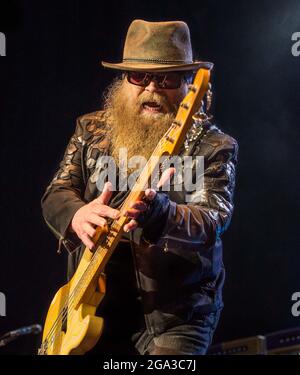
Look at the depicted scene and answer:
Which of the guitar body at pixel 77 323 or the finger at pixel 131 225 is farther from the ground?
the finger at pixel 131 225

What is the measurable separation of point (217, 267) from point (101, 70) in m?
1.79

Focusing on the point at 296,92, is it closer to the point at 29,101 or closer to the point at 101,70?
the point at 101,70

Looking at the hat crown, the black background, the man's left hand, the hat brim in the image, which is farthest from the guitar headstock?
the black background

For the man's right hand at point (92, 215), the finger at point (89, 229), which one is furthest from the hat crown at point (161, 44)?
the finger at point (89, 229)

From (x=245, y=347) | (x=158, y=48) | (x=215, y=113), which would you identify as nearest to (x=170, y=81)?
(x=158, y=48)

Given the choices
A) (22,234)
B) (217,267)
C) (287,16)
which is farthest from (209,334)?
(287,16)

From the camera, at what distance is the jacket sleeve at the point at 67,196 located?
9.04 feet

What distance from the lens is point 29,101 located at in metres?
4.01

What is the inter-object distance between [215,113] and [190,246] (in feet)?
5.22

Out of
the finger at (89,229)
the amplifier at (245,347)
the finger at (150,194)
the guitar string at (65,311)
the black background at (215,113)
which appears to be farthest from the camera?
the black background at (215,113)

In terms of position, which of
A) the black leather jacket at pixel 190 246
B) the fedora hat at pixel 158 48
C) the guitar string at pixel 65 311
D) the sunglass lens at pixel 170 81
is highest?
the fedora hat at pixel 158 48

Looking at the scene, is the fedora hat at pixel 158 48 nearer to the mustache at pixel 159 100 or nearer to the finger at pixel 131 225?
the mustache at pixel 159 100

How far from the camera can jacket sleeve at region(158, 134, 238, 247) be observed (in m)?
2.38

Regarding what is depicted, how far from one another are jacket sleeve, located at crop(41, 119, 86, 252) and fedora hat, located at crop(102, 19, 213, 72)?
0.45m
